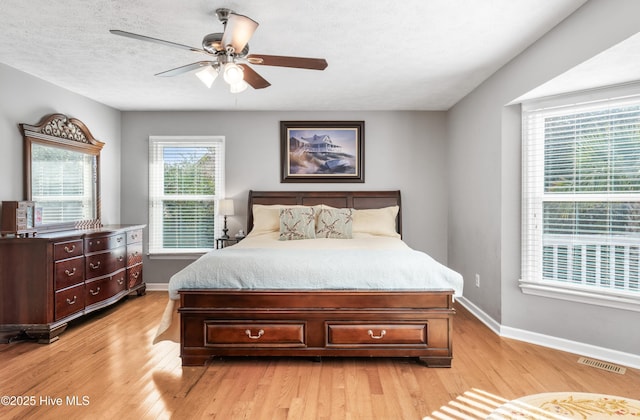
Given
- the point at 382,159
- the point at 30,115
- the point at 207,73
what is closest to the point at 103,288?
the point at 30,115

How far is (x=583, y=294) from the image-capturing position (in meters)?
2.99

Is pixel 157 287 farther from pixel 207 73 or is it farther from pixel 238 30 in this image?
pixel 238 30

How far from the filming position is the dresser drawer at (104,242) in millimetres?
3859

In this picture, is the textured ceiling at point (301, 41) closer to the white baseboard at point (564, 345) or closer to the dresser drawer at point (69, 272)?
the dresser drawer at point (69, 272)

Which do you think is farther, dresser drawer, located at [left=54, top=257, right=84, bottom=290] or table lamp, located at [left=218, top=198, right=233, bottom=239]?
table lamp, located at [left=218, top=198, right=233, bottom=239]

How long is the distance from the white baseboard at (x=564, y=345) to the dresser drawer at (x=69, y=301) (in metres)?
3.97

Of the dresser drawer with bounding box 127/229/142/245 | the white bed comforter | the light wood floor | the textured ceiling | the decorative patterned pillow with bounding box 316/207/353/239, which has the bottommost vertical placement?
the light wood floor

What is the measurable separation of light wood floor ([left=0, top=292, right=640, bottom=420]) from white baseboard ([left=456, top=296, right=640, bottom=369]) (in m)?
0.09

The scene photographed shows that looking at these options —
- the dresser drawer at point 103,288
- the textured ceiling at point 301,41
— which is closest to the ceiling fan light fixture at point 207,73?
the textured ceiling at point 301,41

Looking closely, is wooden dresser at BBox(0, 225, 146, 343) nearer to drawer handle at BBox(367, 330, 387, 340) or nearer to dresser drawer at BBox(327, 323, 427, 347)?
dresser drawer at BBox(327, 323, 427, 347)

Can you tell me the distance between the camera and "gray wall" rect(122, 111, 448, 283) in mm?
5172

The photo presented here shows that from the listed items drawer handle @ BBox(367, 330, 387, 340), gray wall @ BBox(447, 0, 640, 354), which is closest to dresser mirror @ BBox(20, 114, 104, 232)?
drawer handle @ BBox(367, 330, 387, 340)

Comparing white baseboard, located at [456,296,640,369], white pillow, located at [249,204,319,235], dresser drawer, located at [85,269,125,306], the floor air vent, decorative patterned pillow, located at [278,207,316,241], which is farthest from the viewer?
white pillow, located at [249,204,319,235]

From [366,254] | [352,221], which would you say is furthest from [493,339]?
[352,221]
